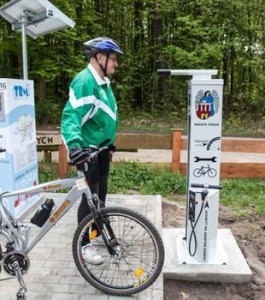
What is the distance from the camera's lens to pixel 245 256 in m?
4.16

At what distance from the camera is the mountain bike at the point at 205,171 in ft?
11.5

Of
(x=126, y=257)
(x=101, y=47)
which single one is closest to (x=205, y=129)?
(x=101, y=47)

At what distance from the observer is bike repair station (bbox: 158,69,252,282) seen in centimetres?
340

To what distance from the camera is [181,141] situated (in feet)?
21.8

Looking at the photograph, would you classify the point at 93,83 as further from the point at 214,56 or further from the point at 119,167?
the point at 214,56

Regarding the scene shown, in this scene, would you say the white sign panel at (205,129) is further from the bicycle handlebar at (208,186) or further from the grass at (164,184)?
the grass at (164,184)

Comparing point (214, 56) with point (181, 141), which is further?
point (214, 56)

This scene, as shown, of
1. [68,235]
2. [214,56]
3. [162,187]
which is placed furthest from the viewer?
[214,56]

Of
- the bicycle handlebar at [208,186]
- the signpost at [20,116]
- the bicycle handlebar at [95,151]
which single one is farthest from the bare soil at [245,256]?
the signpost at [20,116]

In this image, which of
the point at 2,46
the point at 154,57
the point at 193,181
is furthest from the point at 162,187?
the point at 154,57

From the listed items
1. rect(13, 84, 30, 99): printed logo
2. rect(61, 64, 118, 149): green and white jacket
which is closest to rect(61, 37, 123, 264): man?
rect(61, 64, 118, 149): green and white jacket

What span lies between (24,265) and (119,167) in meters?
4.10

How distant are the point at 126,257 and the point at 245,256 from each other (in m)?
1.49

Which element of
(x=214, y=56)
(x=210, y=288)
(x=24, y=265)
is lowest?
(x=210, y=288)
